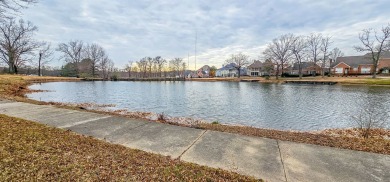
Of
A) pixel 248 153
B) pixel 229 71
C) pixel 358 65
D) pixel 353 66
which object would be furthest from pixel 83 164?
pixel 229 71

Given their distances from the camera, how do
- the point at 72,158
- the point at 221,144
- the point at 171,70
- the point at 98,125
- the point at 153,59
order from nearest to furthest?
the point at 72,158
the point at 221,144
the point at 98,125
the point at 153,59
the point at 171,70

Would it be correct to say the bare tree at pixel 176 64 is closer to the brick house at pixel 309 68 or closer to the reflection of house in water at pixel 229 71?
the reflection of house in water at pixel 229 71

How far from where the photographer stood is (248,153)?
414cm

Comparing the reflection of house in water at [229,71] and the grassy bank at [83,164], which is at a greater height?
the reflection of house in water at [229,71]

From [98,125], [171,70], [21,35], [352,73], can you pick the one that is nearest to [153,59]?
[171,70]

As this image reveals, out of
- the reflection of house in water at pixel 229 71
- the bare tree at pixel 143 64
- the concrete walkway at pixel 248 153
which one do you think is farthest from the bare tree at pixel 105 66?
the concrete walkway at pixel 248 153

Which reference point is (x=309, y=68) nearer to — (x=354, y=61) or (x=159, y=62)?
→ (x=354, y=61)

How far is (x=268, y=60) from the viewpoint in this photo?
61.9m

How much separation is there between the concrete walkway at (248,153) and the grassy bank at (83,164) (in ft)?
1.55

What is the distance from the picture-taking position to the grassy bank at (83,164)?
2.69 m

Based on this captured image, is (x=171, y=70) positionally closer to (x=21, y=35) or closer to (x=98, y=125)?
(x=21, y=35)

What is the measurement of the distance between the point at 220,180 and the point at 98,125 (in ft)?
15.0

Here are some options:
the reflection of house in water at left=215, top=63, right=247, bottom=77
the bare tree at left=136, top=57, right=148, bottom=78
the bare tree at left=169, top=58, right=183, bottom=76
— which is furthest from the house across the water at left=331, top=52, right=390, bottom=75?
the bare tree at left=136, top=57, right=148, bottom=78

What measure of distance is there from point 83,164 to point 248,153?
3.11 m
